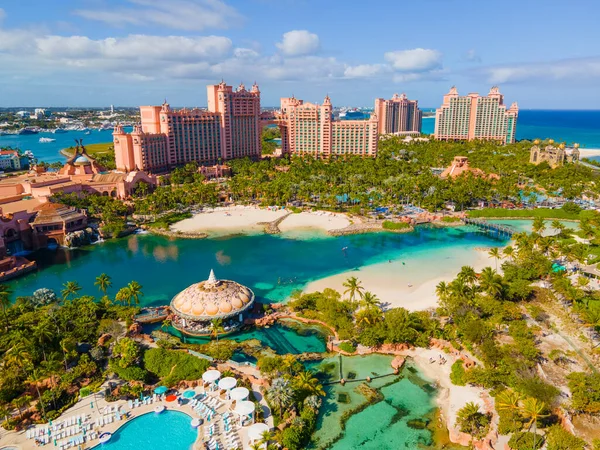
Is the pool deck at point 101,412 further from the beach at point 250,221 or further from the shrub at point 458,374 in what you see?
the beach at point 250,221

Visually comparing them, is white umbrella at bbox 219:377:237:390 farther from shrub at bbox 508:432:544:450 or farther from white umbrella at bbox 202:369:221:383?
shrub at bbox 508:432:544:450

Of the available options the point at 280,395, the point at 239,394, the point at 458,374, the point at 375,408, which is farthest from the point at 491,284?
the point at 239,394

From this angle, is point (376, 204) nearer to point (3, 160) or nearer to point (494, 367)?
point (494, 367)

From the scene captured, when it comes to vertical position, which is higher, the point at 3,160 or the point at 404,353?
the point at 3,160

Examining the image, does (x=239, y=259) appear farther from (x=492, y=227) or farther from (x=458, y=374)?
(x=492, y=227)

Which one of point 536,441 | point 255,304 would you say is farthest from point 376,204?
point 536,441

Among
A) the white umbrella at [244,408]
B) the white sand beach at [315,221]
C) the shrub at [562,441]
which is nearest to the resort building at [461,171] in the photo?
the white sand beach at [315,221]
